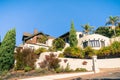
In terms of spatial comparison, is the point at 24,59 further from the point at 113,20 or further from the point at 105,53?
the point at 113,20

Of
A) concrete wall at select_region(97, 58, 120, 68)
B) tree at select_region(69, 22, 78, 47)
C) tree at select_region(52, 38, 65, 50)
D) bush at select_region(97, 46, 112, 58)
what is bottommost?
concrete wall at select_region(97, 58, 120, 68)

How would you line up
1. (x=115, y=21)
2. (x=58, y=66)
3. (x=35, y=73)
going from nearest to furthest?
1. (x=35, y=73)
2. (x=58, y=66)
3. (x=115, y=21)

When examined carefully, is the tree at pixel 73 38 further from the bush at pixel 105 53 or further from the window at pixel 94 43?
the bush at pixel 105 53

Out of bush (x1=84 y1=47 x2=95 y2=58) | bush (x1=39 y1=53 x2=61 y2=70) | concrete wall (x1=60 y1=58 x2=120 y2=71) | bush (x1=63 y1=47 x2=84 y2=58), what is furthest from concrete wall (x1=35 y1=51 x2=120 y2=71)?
bush (x1=63 y1=47 x2=84 y2=58)

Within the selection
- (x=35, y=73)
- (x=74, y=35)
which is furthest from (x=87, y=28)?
(x=35, y=73)

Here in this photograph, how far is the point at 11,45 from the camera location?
1553 inches

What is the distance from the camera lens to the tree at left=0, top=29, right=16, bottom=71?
1483 inches

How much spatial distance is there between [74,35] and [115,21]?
17.9 m

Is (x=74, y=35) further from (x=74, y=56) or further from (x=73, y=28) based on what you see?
(x=74, y=56)

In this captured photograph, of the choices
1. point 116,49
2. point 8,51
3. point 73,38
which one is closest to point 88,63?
point 116,49

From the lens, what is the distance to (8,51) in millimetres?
38969

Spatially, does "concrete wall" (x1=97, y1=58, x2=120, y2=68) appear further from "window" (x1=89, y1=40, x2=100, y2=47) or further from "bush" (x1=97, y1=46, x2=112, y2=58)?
"window" (x1=89, y1=40, x2=100, y2=47)

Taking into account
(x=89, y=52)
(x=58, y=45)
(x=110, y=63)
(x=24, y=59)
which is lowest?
(x=110, y=63)

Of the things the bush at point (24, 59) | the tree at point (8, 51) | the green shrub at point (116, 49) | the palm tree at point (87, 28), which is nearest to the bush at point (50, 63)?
the bush at point (24, 59)
